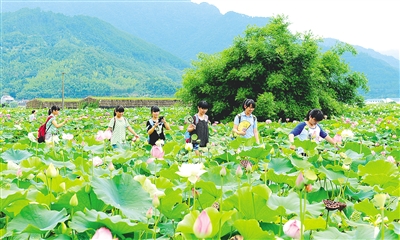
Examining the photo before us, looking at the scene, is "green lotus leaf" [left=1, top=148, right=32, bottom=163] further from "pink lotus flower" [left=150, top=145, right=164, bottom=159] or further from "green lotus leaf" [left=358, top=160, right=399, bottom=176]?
"green lotus leaf" [left=358, top=160, right=399, bottom=176]

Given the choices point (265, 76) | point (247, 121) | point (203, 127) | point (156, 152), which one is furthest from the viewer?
point (265, 76)

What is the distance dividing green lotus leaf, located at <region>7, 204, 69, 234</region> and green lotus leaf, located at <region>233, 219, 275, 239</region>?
56cm

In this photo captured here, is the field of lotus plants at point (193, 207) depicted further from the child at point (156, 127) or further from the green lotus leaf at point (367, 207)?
the child at point (156, 127)

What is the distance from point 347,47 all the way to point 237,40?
9840mm

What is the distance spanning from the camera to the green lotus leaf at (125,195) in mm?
1460

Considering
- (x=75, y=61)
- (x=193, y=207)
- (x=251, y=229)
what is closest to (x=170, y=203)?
(x=193, y=207)

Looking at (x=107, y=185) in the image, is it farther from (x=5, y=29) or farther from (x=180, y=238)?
(x=5, y=29)

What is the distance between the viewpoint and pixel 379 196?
1166mm

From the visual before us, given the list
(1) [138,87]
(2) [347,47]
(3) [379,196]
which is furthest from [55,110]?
(1) [138,87]

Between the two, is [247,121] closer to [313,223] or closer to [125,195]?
[125,195]

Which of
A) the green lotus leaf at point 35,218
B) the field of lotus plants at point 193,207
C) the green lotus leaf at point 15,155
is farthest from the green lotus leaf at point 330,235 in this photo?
the green lotus leaf at point 15,155

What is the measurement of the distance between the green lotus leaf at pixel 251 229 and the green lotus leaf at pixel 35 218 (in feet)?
1.85

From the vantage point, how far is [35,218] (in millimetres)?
1373

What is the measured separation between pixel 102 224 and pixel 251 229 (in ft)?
1.46
